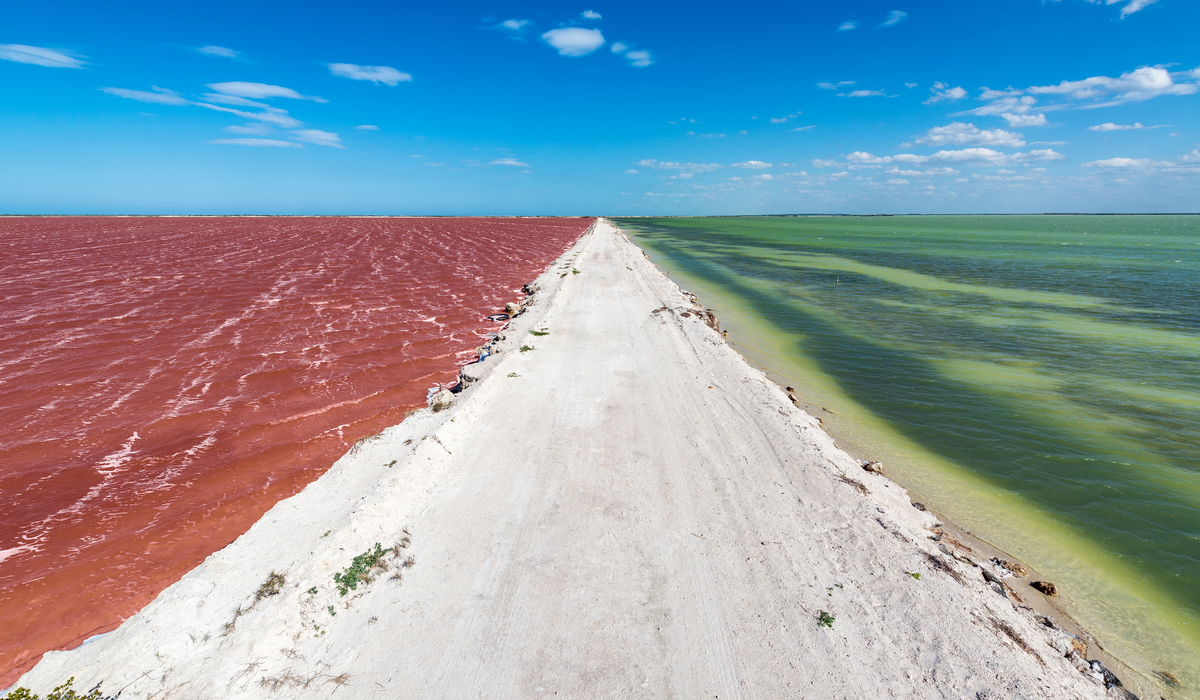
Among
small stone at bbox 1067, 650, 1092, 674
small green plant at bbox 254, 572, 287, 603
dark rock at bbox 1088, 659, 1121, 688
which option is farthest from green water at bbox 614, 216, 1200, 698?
small green plant at bbox 254, 572, 287, 603

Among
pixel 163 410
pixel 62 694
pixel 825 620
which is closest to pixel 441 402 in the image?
pixel 163 410

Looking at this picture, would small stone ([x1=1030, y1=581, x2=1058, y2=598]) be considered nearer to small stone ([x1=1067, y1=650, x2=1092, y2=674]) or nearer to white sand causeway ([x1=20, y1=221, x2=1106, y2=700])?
white sand causeway ([x1=20, y1=221, x2=1106, y2=700])

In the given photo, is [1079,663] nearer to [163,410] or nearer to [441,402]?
[441,402]

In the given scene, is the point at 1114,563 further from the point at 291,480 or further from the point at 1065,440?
the point at 291,480

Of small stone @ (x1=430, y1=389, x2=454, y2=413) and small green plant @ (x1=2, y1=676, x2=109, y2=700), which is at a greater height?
small stone @ (x1=430, y1=389, x2=454, y2=413)

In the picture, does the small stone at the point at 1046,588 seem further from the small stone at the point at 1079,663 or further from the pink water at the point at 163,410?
the pink water at the point at 163,410

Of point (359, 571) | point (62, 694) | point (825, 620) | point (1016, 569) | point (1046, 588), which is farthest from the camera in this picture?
point (1016, 569)

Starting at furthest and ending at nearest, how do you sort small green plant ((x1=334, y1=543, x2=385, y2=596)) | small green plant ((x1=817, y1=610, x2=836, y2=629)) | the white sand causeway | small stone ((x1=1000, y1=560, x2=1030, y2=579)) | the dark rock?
small stone ((x1=1000, y1=560, x2=1030, y2=579)) < small green plant ((x1=334, y1=543, x2=385, y2=596)) < small green plant ((x1=817, y1=610, x2=836, y2=629)) < the dark rock < the white sand causeway
